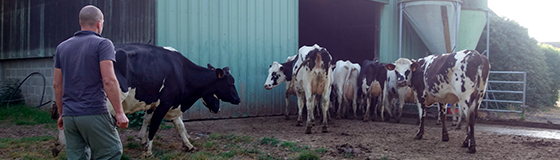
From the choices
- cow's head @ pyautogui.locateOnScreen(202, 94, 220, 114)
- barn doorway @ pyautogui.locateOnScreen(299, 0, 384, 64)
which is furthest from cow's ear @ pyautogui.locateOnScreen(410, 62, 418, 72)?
barn doorway @ pyautogui.locateOnScreen(299, 0, 384, 64)

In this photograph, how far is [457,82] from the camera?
6777 millimetres

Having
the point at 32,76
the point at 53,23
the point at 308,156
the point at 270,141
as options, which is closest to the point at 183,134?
the point at 270,141

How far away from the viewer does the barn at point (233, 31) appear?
967 cm

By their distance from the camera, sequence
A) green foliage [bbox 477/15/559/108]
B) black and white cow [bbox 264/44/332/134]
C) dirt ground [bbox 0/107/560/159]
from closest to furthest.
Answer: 1. dirt ground [bbox 0/107/560/159]
2. black and white cow [bbox 264/44/332/134]
3. green foliage [bbox 477/15/559/108]

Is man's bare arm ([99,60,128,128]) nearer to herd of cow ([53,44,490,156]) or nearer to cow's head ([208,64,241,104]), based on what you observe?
herd of cow ([53,44,490,156])

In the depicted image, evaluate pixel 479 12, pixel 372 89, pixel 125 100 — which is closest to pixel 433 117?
pixel 372 89

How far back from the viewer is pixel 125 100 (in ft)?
16.9

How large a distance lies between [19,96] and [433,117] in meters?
13.2

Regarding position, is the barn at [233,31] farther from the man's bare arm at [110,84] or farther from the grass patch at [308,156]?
the man's bare arm at [110,84]

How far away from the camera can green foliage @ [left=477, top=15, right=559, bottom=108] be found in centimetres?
1566

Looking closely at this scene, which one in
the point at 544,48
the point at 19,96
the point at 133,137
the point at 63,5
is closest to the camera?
the point at 133,137

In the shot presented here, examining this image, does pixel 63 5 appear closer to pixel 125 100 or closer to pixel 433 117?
pixel 125 100

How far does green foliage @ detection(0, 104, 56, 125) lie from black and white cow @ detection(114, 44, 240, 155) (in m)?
5.03

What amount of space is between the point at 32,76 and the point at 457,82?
12605 millimetres
